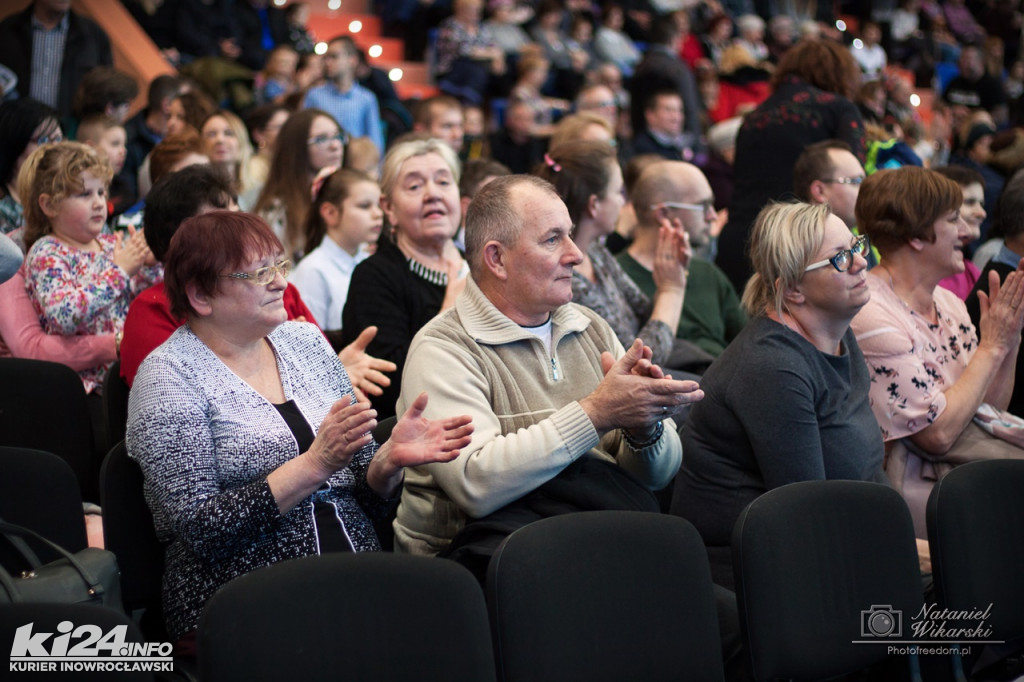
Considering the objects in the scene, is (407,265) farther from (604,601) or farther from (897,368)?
(604,601)

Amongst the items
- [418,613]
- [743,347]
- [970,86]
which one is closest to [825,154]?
[743,347]

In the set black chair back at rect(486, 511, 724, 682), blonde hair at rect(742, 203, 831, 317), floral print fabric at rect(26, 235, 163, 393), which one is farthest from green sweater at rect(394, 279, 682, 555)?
floral print fabric at rect(26, 235, 163, 393)

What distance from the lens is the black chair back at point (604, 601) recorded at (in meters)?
1.93

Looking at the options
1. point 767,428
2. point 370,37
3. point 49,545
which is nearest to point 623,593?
point 767,428

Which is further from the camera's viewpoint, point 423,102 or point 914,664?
point 423,102

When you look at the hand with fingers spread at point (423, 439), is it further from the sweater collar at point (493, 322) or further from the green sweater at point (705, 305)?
the green sweater at point (705, 305)

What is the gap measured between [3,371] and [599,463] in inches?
63.9

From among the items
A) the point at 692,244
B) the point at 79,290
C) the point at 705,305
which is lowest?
the point at 705,305

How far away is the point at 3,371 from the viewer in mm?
2885

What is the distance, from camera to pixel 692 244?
4160 millimetres

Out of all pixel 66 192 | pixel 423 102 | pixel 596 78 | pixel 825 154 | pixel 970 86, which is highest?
pixel 66 192

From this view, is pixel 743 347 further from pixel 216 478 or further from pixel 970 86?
pixel 970 86

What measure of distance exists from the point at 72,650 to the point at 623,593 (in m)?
0.94

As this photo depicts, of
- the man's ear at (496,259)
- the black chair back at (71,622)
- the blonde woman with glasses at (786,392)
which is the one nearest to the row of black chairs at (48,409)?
the man's ear at (496,259)
